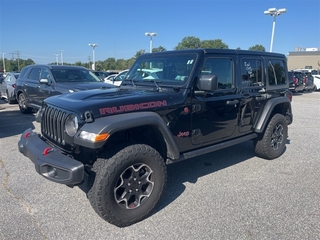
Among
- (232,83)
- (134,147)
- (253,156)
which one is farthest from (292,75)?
(134,147)

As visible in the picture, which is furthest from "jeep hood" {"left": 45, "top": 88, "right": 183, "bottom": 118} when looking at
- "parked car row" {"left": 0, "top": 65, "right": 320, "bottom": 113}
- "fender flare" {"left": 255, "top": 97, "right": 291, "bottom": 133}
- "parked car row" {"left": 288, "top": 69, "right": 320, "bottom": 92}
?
"parked car row" {"left": 288, "top": 69, "right": 320, "bottom": 92}

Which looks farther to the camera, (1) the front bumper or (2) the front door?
(2) the front door

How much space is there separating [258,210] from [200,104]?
1.50 metres

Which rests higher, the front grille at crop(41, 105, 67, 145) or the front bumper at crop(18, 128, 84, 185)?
the front grille at crop(41, 105, 67, 145)

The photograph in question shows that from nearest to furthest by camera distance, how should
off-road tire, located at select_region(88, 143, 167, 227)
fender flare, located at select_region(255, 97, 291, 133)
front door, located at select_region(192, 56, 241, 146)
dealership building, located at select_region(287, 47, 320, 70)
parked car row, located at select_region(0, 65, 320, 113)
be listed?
off-road tire, located at select_region(88, 143, 167, 227)
front door, located at select_region(192, 56, 241, 146)
fender flare, located at select_region(255, 97, 291, 133)
parked car row, located at select_region(0, 65, 320, 113)
dealership building, located at select_region(287, 47, 320, 70)

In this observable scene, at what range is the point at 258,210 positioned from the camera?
328cm

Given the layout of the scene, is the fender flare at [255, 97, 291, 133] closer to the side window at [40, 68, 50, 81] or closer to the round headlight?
the round headlight

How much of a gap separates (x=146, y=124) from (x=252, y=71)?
2474 millimetres

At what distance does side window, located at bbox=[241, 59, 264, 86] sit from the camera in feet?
14.2

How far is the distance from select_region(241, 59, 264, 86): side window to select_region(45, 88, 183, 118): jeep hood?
1491 millimetres

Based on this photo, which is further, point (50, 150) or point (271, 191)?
point (271, 191)

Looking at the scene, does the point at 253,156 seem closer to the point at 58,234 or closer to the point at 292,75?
the point at 58,234

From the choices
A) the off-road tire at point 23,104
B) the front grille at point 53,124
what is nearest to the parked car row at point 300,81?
the off-road tire at point 23,104

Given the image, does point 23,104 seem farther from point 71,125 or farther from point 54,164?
point 54,164
